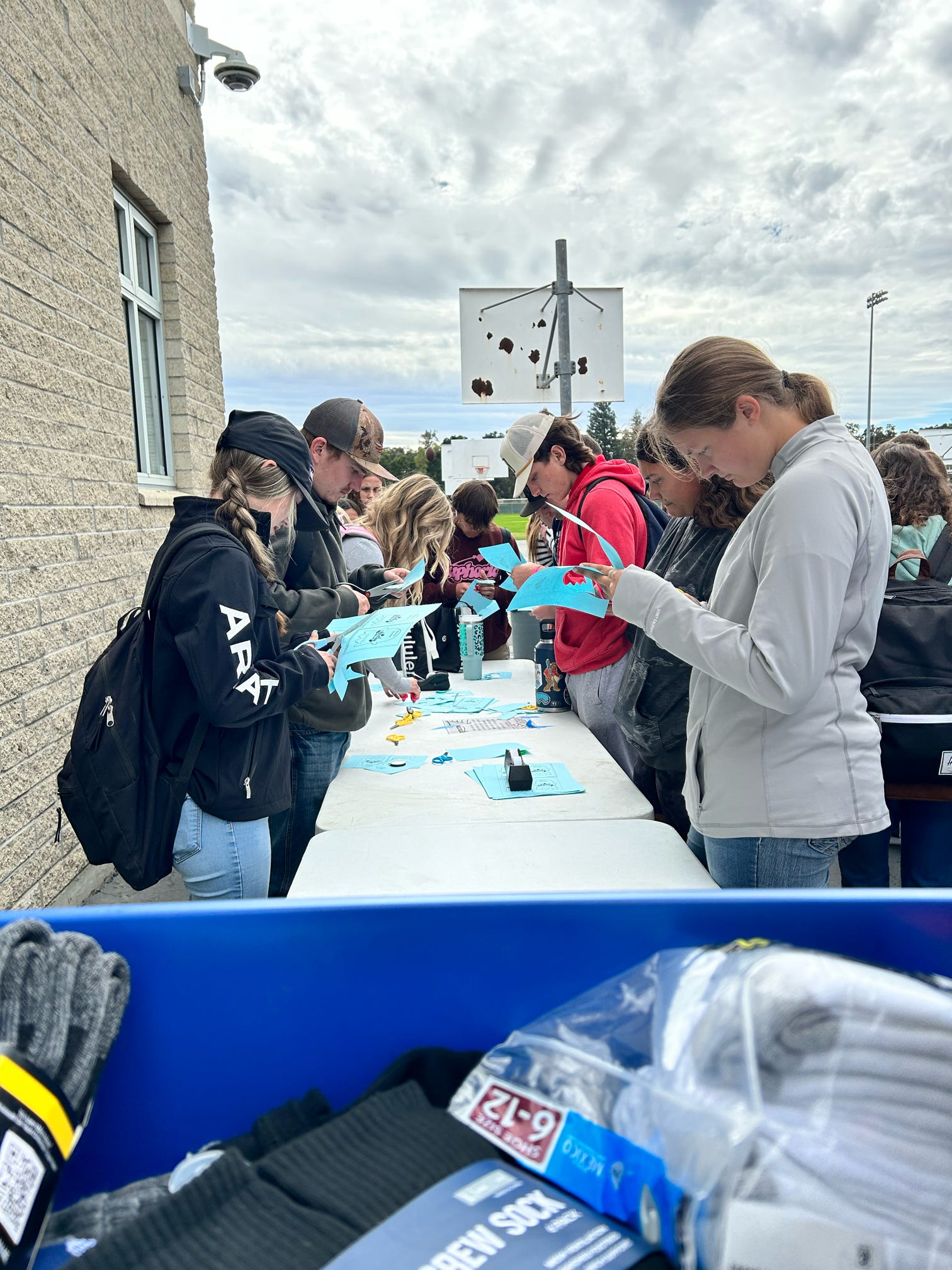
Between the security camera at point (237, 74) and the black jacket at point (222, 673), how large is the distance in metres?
4.94

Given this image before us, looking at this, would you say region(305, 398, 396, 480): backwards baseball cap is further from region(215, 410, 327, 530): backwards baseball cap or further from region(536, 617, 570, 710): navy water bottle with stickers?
region(536, 617, 570, 710): navy water bottle with stickers

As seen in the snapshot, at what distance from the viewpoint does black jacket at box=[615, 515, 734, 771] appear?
207cm

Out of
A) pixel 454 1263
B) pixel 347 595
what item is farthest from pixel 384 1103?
pixel 347 595

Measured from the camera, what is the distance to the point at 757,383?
146 cm

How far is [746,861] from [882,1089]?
1.05 meters

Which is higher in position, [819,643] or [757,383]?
[757,383]

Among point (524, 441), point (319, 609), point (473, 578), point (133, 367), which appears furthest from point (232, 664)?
point (133, 367)

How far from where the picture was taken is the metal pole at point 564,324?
788 centimetres

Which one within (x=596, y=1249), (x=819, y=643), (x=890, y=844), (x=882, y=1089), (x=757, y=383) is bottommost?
(x=890, y=844)

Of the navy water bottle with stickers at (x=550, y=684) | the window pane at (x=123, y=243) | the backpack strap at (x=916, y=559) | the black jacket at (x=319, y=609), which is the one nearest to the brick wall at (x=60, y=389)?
the window pane at (x=123, y=243)

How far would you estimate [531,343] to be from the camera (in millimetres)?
8602

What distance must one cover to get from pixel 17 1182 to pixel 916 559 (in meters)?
3.30

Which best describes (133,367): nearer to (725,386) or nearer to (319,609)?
(319,609)

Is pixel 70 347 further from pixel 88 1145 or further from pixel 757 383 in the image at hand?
pixel 88 1145
